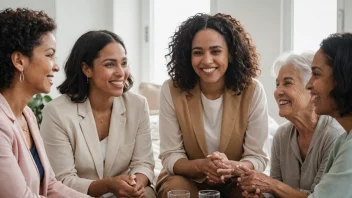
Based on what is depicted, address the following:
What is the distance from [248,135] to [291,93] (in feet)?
1.19

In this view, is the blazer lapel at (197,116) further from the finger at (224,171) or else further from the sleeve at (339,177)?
the sleeve at (339,177)

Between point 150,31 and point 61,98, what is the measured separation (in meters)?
3.24

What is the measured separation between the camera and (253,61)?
252cm

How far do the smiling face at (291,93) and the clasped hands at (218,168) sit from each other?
33 centimetres

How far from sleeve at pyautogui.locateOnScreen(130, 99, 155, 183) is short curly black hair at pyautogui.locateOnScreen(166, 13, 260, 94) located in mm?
247

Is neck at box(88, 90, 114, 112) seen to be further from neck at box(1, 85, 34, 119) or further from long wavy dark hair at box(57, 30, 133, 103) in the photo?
neck at box(1, 85, 34, 119)

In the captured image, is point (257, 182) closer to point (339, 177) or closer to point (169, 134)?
point (339, 177)

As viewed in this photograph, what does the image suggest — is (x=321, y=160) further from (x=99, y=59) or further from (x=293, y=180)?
(x=99, y=59)

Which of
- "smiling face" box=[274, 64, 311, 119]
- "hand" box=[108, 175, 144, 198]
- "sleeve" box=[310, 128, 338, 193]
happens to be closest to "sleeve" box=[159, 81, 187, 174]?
"hand" box=[108, 175, 144, 198]

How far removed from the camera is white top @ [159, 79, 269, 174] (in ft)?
7.97

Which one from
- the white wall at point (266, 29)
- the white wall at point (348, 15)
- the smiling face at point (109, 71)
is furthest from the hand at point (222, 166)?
the white wall at point (266, 29)

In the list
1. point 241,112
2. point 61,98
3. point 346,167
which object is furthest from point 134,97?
point 346,167

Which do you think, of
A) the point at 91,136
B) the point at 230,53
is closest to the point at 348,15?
the point at 230,53

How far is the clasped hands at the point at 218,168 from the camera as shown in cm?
221
